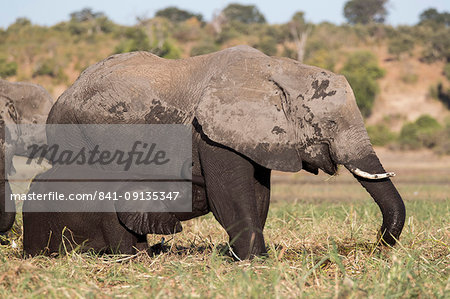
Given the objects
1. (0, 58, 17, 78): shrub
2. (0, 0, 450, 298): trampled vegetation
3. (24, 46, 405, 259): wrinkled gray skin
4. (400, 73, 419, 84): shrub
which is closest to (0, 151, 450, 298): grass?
(0, 0, 450, 298): trampled vegetation

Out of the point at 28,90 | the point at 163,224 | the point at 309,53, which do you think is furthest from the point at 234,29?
the point at 163,224

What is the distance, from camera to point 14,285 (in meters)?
3.36

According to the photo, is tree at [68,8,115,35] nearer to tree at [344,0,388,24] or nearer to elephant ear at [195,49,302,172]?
tree at [344,0,388,24]

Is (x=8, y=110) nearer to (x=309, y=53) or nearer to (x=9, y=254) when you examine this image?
(x=9, y=254)

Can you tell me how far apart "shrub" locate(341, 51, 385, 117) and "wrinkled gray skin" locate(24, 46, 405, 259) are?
28.7m

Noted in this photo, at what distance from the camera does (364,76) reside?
36031 millimetres

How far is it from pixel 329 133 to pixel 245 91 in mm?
635

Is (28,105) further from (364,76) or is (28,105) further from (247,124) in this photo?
(364,76)

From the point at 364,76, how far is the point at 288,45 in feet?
44.3

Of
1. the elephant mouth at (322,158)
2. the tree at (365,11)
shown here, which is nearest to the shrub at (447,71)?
the tree at (365,11)

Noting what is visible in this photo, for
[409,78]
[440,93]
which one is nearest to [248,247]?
[440,93]

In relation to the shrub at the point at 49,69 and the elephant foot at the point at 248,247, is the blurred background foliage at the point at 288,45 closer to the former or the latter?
the shrub at the point at 49,69

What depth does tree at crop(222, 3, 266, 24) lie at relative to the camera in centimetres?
6480

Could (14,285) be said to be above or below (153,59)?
below
